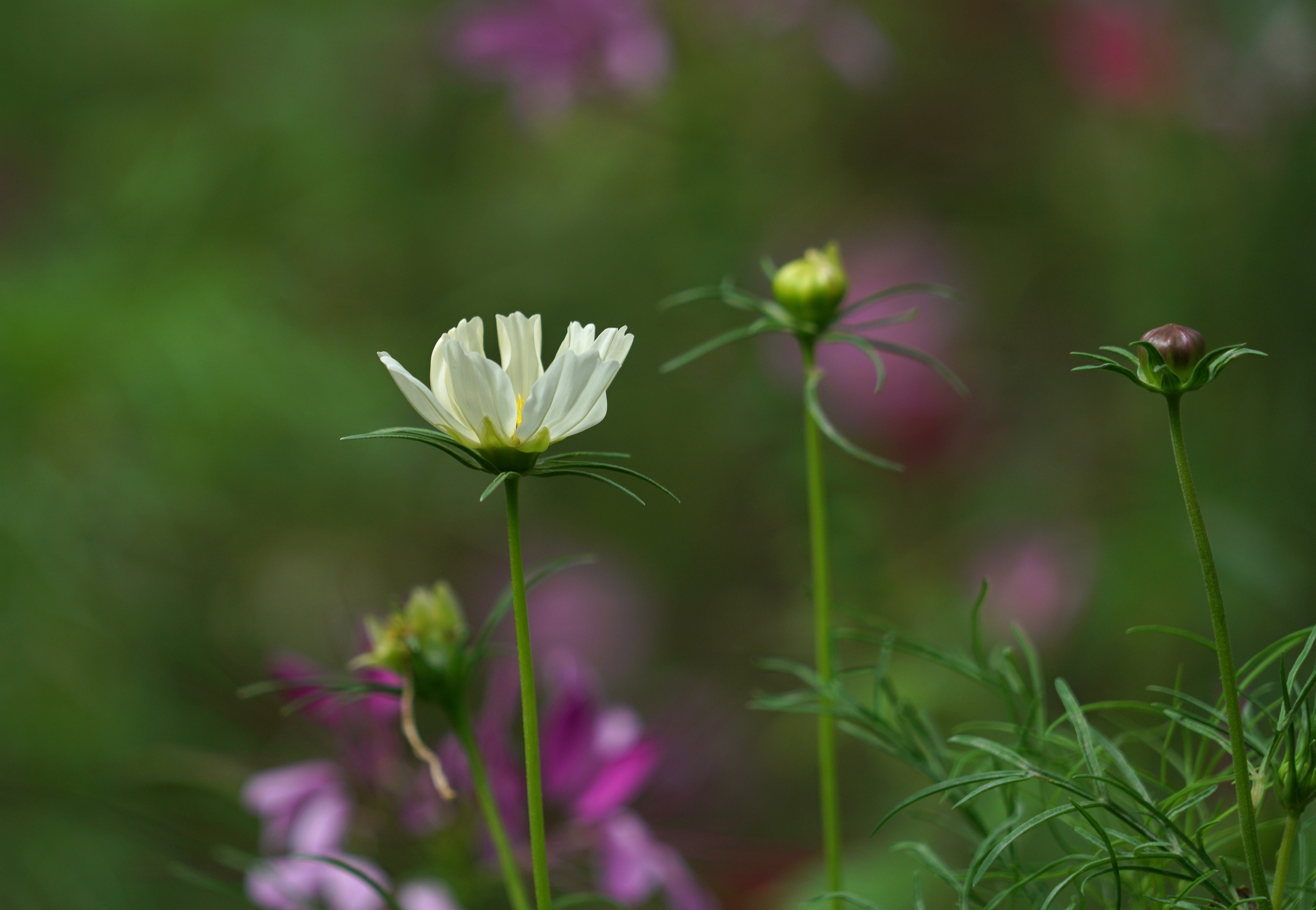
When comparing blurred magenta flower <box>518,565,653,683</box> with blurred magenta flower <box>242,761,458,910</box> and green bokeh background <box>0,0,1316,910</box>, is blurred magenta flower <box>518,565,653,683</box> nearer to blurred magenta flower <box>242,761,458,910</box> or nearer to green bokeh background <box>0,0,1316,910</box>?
green bokeh background <box>0,0,1316,910</box>

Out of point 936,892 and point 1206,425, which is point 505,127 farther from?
point 936,892

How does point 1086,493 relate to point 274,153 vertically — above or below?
below

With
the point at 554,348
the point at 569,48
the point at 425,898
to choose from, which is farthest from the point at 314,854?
the point at 554,348

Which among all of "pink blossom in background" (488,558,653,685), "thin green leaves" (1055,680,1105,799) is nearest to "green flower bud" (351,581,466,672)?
"thin green leaves" (1055,680,1105,799)

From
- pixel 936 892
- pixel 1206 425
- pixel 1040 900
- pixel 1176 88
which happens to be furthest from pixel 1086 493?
pixel 1040 900

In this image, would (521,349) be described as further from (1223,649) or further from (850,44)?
(850,44)

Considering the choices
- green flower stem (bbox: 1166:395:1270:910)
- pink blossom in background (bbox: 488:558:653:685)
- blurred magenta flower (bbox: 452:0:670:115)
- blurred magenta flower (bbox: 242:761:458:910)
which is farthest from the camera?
pink blossom in background (bbox: 488:558:653:685)
